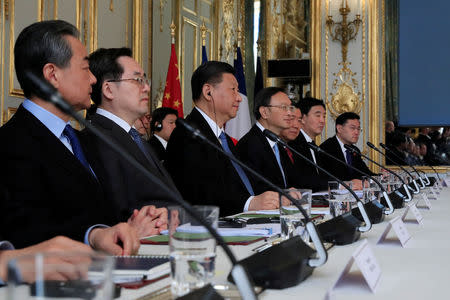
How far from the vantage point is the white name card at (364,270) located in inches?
42.1

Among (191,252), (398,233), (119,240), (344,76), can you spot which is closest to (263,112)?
(398,233)

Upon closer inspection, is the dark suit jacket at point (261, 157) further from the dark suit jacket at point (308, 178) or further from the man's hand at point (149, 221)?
the man's hand at point (149, 221)

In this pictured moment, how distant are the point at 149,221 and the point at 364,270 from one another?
90 centimetres

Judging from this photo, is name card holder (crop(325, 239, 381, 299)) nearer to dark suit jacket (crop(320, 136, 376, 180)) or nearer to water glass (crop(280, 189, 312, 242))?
water glass (crop(280, 189, 312, 242))

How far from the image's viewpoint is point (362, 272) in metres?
1.06

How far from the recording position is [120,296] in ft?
3.18

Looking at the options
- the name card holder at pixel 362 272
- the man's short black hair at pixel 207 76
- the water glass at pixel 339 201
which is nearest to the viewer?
the name card holder at pixel 362 272

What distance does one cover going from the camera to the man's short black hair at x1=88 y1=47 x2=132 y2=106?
2.56m

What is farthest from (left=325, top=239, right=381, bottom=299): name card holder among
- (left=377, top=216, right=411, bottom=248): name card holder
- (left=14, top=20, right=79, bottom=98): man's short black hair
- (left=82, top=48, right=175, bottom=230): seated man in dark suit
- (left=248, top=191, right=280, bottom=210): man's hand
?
(left=248, top=191, right=280, bottom=210): man's hand

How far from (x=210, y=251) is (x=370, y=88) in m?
6.78

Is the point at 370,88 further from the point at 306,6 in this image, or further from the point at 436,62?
the point at 306,6

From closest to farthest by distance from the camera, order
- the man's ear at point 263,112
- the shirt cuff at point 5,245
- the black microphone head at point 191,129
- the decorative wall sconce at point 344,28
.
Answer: the shirt cuff at point 5,245
the black microphone head at point 191,129
the man's ear at point 263,112
the decorative wall sconce at point 344,28

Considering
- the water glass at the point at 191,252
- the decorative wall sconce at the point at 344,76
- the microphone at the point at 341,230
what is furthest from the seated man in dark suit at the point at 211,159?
the decorative wall sconce at the point at 344,76

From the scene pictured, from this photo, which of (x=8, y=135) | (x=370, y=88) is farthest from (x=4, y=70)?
(x=370, y=88)
